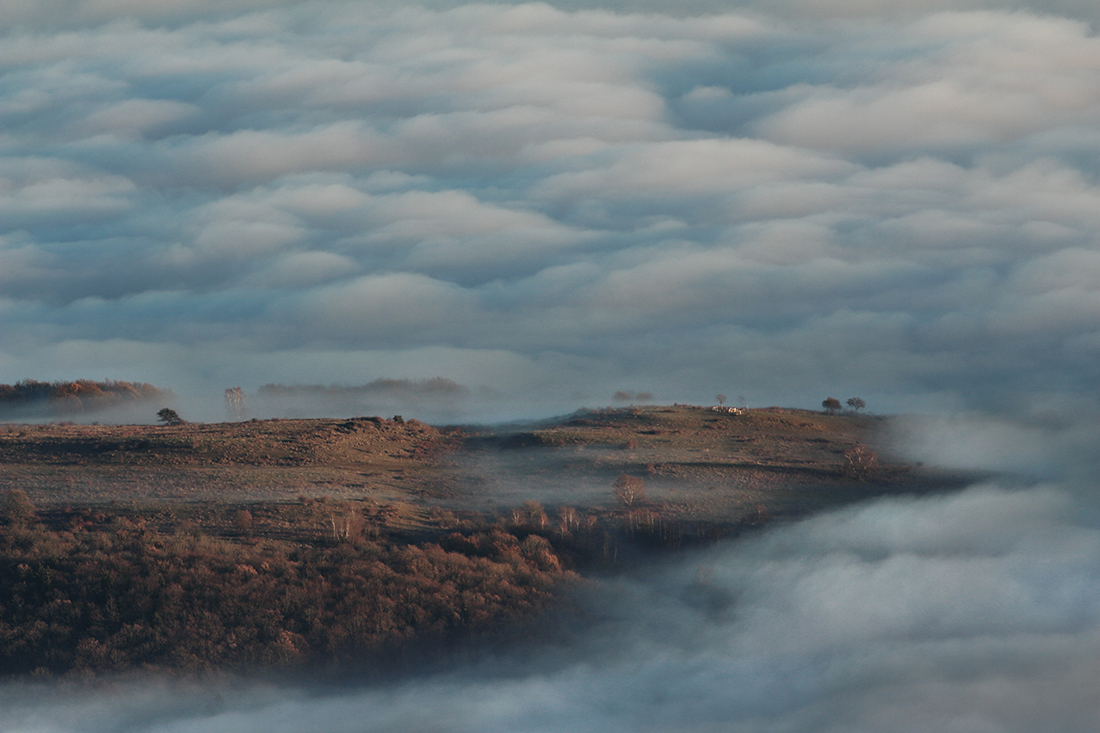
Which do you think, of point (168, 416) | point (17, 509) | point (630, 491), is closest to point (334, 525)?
point (17, 509)

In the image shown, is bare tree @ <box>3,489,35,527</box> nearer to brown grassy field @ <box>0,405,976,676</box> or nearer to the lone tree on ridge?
brown grassy field @ <box>0,405,976,676</box>

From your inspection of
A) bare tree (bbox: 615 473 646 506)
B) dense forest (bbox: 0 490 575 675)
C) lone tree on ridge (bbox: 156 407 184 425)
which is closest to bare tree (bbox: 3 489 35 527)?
dense forest (bbox: 0 490 575 675)

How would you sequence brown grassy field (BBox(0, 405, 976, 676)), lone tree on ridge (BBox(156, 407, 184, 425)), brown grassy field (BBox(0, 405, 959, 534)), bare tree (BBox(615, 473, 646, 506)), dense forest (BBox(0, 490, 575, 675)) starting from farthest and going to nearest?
lone tree on ridge (BBox(156, 407, 184, 425)) → bare tree (BBox(615, 473, 646, 506)) → brown grassy field (BBox(0, 405, 959, 534)) → brown grassy field (BBox(0, 405, 976, 676)) → dense forest (BBox(0, 490, 575, 675))

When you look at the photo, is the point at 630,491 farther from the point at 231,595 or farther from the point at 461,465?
the point at 231,595

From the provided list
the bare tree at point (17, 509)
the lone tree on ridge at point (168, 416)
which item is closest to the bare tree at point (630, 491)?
the bare tree at point (17, 509)

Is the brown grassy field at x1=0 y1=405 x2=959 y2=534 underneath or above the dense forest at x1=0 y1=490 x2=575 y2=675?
above

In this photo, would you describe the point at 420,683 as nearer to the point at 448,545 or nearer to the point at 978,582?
the point at 448,545

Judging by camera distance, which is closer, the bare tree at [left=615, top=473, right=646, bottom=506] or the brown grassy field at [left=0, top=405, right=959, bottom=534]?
the brown grassy field at [left=0, top=405, right=959, bottom=534]

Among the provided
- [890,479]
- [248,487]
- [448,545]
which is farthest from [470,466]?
[890,479]
